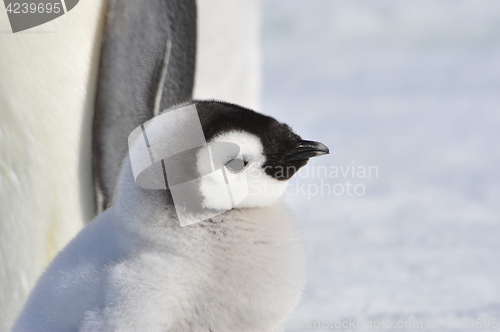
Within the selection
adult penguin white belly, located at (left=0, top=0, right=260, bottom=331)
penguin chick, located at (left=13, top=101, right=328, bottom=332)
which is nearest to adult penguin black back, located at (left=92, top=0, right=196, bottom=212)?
adult penguin white belly, located at (left=0, top=0, right=260, bottom=331)

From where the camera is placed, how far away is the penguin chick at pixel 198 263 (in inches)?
19.2

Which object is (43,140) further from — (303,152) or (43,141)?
(303,152)

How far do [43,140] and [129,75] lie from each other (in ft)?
0.80

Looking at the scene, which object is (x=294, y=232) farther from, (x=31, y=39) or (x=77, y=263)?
(x=31, y=39)

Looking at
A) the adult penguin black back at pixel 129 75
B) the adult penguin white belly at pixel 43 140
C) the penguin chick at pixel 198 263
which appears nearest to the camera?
the penguin chick at pixel 198 263

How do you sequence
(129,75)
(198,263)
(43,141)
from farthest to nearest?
(129,75)
(43,141)
(198,263)

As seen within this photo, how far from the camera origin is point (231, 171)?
506 mm

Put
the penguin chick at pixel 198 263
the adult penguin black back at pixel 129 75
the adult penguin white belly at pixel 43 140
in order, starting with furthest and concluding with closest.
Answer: the adult penguin black back at pixel 129 75
the adult penguin white belly at pixel 43 140
the penguin chick at pixel 198 263

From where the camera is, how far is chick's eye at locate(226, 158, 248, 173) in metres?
0.51

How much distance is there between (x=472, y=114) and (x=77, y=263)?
3428 millimetres

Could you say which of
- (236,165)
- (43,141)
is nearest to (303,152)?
(236,165)

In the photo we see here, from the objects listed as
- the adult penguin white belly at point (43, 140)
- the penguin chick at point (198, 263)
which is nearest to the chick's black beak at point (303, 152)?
the penguin chick at point (198, 263)

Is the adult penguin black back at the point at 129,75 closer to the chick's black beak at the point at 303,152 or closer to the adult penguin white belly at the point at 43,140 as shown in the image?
the adult penguin white belly at the point at 43,140

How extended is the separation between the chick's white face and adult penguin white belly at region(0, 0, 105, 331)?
0.31 m
